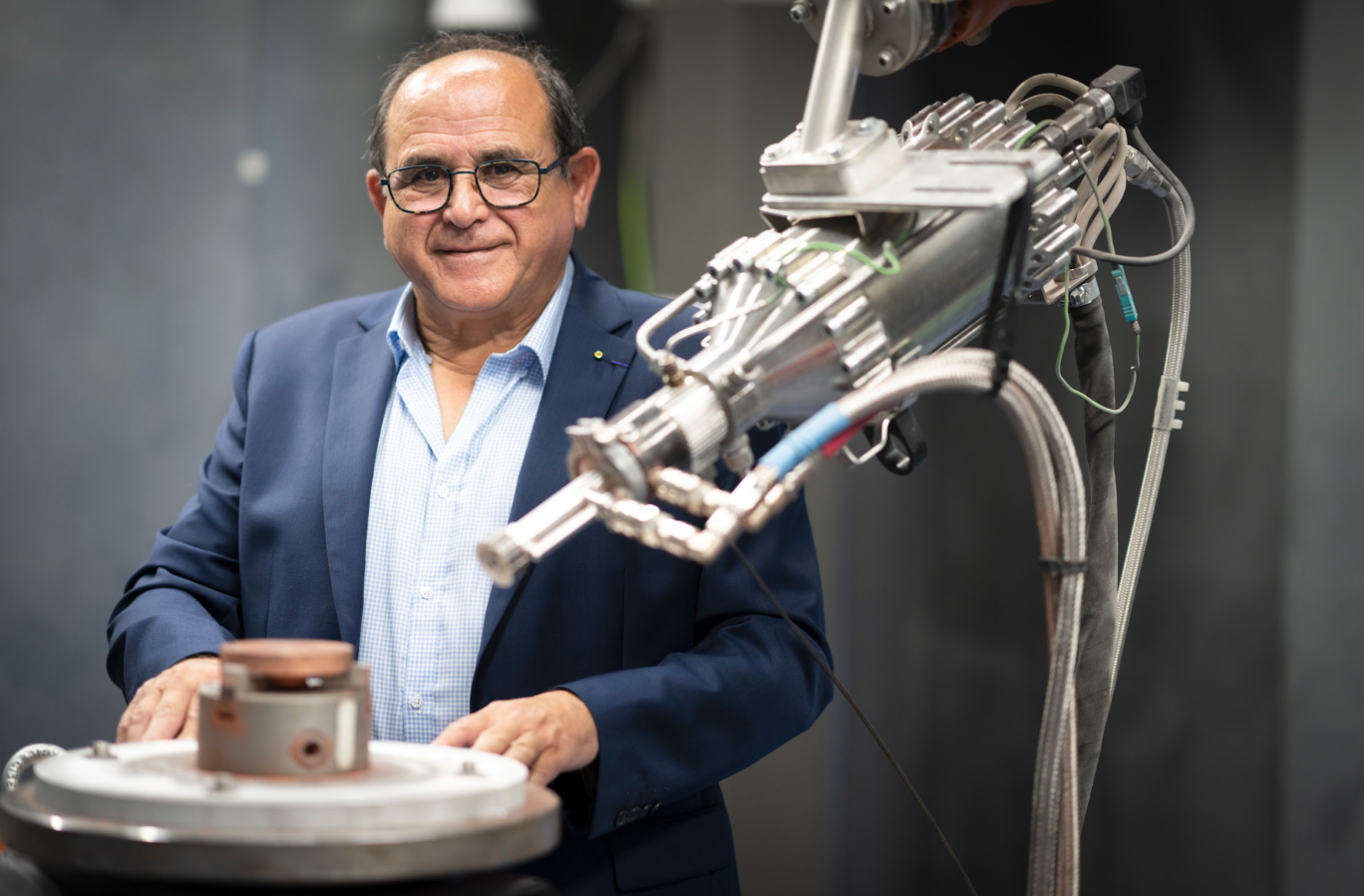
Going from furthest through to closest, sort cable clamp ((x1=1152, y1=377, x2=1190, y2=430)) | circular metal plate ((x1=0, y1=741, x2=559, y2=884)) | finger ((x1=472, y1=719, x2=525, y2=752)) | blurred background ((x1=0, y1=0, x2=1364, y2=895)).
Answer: blurred background ((x1=0, y1=0, x2=1364, y2=895)) → cable clamp ((x1=1152, y1=377, x2=1190, y2=430)) → finger ((x1=472, y1=719, x2=525, y2=752)) → circular metal plate ((x1=0, y1=741, x2=559, y2=884))

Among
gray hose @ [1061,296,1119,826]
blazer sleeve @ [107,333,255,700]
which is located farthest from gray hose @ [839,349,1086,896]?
blazer sleeve @ [107,333,255,700]

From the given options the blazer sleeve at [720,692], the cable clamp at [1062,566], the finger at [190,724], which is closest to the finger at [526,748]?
the blazer sleeve at [720,692]

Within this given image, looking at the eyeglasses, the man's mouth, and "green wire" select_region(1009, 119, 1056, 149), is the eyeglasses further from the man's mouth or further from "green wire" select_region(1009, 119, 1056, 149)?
"green wire" select_region(1009, 119, 1056, 149)

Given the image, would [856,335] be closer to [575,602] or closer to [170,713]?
[575,602]

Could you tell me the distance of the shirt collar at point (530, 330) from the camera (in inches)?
64.5

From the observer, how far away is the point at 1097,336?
1256 millimetres

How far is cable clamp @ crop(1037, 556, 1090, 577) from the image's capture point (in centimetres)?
99

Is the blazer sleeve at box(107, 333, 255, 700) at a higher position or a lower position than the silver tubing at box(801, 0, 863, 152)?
lower

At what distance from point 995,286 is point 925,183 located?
0.11m

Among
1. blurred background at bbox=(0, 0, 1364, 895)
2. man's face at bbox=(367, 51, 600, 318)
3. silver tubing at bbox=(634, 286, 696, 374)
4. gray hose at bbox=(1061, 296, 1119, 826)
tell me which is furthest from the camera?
blurred background at bbox=(0, 0, 1364, 895)

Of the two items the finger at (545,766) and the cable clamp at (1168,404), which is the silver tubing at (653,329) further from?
the cable clamp at (1168,404)

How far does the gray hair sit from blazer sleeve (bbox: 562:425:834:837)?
1.90 ft

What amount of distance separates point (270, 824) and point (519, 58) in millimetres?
1191

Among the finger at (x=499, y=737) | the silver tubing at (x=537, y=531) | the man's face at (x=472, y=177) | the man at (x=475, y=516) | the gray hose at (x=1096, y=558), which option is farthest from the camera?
the man's face at (x=472, y=177)
